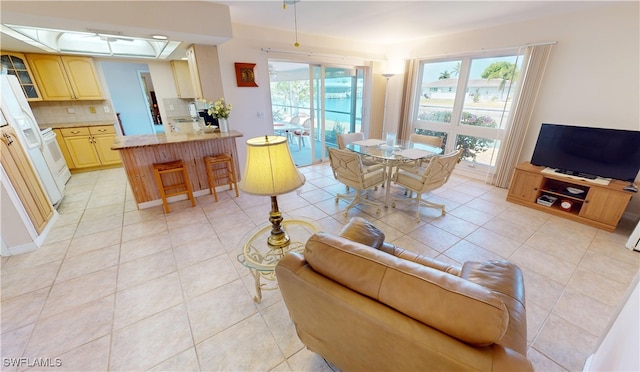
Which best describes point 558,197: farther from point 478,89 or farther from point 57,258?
point 57,258

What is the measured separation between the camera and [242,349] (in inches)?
58.2

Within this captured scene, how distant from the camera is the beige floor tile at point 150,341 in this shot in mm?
1416

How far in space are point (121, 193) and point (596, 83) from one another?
21.6 feet

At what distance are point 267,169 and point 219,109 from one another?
253 centimetres

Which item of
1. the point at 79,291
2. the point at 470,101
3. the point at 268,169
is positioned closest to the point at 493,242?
the point at 268,169

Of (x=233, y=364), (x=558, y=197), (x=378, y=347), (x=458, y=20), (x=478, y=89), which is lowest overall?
(x=233, y=364)

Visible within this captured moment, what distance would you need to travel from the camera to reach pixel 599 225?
268 cm

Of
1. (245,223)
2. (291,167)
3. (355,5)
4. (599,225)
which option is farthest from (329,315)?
(599,225)

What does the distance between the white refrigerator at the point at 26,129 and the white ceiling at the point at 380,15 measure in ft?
2.38

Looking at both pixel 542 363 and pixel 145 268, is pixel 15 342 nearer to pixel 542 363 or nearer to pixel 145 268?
pixel 145 268

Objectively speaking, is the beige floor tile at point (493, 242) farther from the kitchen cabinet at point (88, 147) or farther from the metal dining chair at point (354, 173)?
the kitchen cabinet at point (88, 147)

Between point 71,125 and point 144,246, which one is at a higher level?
point 71,125

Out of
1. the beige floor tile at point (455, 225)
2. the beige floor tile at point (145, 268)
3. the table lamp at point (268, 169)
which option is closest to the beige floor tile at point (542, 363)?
the beige floor tile at point (455, 225)

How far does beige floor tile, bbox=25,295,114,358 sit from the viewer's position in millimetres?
1496
